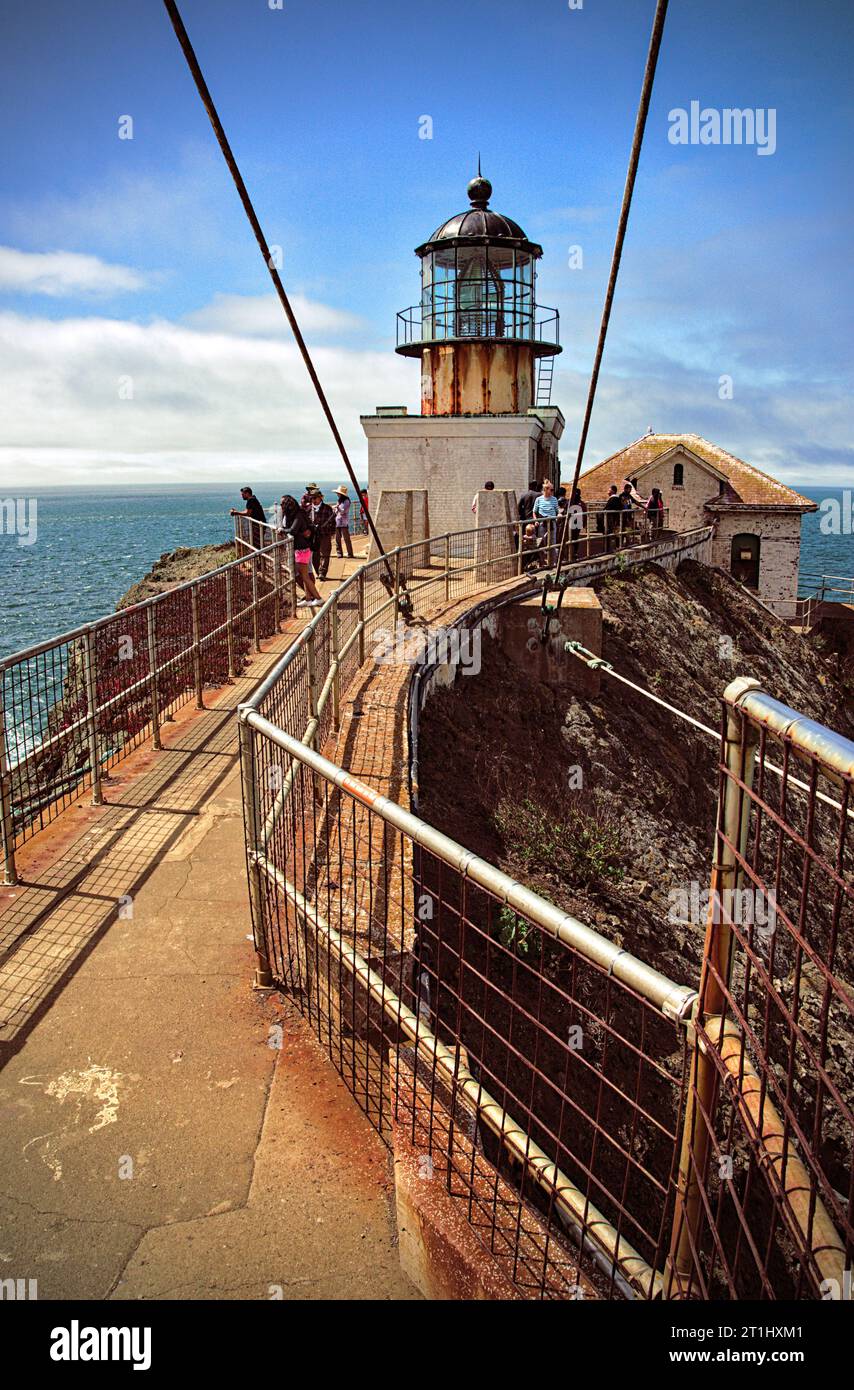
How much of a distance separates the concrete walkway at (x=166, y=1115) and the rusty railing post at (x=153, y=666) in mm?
2769

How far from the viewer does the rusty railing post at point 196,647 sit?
10.0m

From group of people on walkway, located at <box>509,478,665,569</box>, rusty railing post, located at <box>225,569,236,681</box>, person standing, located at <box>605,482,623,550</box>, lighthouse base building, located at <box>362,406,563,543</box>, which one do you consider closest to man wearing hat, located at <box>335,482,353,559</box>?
lighthouse base building, located at <box>362,406,563,543</box>

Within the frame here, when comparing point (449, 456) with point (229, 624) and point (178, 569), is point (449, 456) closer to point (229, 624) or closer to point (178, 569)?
point (178, 569)

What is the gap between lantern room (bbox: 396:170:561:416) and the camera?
915 inches

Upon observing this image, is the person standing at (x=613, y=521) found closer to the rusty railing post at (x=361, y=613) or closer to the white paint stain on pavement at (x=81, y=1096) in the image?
the rusty railing post at (x=361, y=613)

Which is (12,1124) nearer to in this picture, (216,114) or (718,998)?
(718,998)

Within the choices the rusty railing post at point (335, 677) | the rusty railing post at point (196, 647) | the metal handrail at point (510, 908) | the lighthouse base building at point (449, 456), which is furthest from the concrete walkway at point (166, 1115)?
the lighthouse base building at point (449, 456)

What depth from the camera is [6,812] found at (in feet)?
19.3

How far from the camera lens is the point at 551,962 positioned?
7590mm

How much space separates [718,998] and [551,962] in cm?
559

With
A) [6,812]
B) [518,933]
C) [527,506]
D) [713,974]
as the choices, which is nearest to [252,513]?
[527,506]

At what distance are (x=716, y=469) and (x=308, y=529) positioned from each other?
27.7 m

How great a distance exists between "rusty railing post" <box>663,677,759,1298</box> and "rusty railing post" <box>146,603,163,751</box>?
7.03 meters
